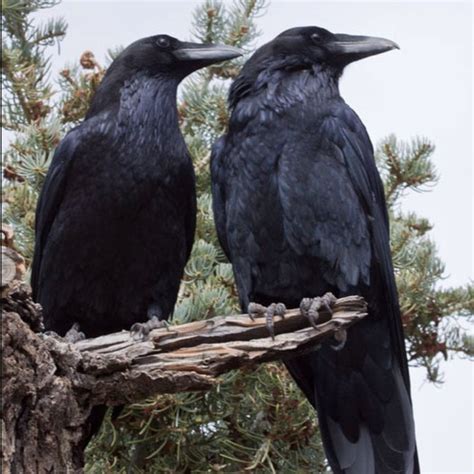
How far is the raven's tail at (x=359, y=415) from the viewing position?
3.44m

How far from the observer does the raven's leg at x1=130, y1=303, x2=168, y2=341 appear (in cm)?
293

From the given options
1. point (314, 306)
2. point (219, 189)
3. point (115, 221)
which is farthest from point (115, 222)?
point (314, 306)

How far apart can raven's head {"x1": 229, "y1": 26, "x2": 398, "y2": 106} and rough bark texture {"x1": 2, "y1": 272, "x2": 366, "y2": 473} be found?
1.02m

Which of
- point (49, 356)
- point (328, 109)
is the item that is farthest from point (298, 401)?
point (49, 356)

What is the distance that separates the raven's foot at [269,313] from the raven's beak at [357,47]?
3.28ft

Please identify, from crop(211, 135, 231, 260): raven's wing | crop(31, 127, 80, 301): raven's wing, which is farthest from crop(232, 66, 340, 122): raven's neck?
crop(31, 127, 80, 301): raven's wing

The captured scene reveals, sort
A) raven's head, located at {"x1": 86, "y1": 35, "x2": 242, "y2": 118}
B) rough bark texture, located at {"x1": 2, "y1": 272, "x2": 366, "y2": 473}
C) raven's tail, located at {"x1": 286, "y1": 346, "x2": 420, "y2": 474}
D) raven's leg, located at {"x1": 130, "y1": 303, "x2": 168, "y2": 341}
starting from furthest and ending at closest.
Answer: raven's head, located at {"x1": 86, "y1": 35, "x2": 242, "y2": 118} < raven's tail, located at {"x1": 286, "y1": 346, "x2": 420, "y2": 474} < raven's leg, located at {"x1": 130, "y1": 303, "x2": 168, "y2": 341} < rough bark texture, located at {"x1": 2, "y1": 272, "x2": 366, "y2": 473}

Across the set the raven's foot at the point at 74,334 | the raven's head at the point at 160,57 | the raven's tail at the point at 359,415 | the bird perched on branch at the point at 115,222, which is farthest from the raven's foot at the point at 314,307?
the raven's head at the point at 160,57

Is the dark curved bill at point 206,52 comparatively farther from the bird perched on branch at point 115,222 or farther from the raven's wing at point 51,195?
the raven's wing at point 51,195

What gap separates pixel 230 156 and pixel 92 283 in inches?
23.5

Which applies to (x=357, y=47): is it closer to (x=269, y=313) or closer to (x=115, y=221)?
(x=115, y=221)

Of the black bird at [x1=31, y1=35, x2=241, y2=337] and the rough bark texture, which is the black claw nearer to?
the rough bark texture

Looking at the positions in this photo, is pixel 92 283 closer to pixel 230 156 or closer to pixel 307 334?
pixel 230 156

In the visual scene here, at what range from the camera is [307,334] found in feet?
9.31
